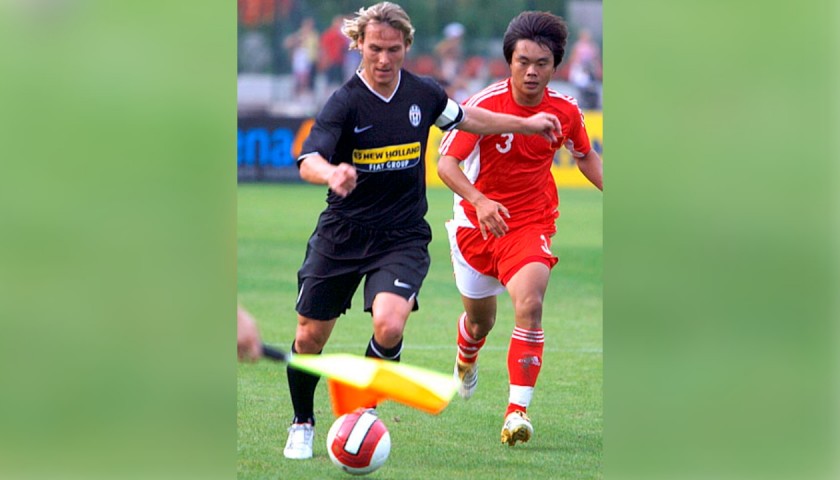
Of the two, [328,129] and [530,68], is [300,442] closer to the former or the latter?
[328,129]

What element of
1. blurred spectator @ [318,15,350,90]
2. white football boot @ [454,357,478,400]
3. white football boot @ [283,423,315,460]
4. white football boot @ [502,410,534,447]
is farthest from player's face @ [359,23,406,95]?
blurred spectator @ [318,15,350,90]

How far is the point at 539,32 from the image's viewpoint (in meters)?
6.33

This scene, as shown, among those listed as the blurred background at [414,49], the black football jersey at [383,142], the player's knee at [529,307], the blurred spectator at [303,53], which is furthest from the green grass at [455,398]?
the blurred spectator at [303,53]

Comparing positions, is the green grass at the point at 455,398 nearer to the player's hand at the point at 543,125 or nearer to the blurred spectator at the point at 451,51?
the player's hand at the point at 543,125

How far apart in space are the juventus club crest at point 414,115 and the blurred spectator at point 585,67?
700 inches

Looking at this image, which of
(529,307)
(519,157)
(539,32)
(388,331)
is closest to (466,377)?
(529,307)

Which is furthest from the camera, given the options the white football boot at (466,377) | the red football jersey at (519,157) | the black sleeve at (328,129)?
the white football boot at (466,377)

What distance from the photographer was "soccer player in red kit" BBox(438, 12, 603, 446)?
A: 613 centimetres

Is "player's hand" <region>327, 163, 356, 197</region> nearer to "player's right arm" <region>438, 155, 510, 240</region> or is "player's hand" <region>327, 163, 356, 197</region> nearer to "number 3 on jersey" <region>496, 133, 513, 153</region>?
"player's right arm" <region>438, 155, 510, 240</region>

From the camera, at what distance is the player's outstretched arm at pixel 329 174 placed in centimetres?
455
